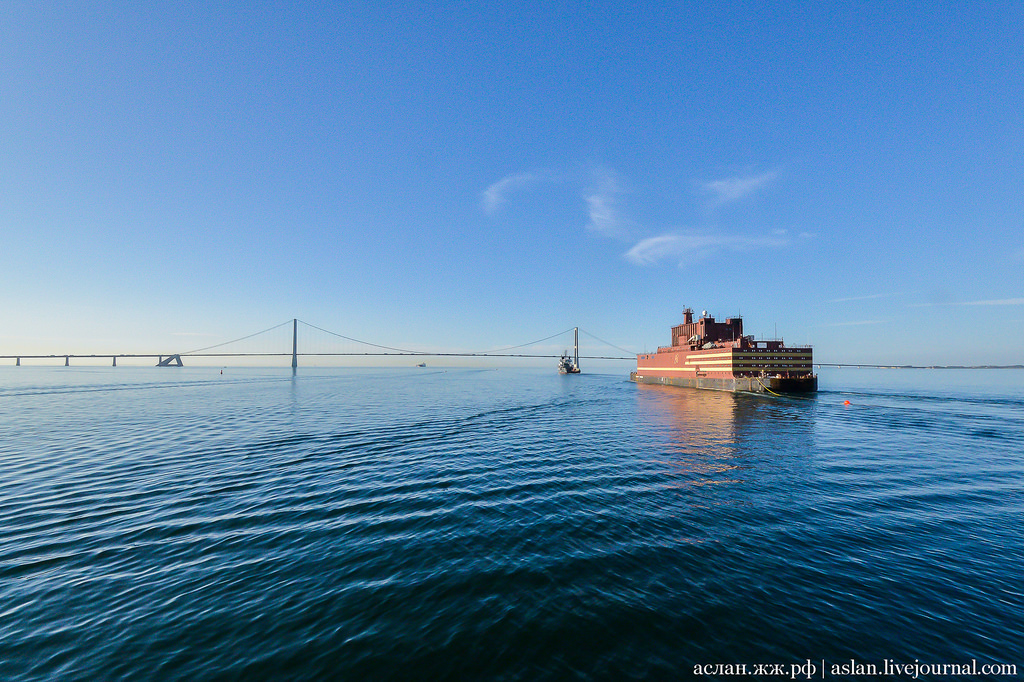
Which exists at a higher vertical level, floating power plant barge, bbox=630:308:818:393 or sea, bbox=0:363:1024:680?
floating power plant barge, bbox=630:308:818:393

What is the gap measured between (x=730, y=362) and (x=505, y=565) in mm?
71152

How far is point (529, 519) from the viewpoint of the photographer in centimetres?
1244

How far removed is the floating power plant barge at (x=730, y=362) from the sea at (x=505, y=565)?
46.6 metres

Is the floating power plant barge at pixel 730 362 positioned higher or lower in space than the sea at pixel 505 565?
higher

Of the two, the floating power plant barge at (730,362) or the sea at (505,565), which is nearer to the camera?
the sea at (505,565)

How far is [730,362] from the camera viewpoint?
6781 cm

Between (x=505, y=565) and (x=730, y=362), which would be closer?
(x=505, y=565)

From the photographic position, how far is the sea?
258 inches

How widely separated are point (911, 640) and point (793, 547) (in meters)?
3.55

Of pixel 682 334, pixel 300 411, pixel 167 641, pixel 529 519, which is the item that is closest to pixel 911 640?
pixel 529 519

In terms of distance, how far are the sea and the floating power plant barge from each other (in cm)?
4663

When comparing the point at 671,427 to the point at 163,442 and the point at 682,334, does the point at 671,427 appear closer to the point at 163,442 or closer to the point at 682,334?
the point at 163,442

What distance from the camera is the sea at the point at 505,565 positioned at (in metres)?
6.55

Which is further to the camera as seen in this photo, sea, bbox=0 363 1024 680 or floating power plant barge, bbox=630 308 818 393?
floating power plant barge, bbox=630 308 818 393
